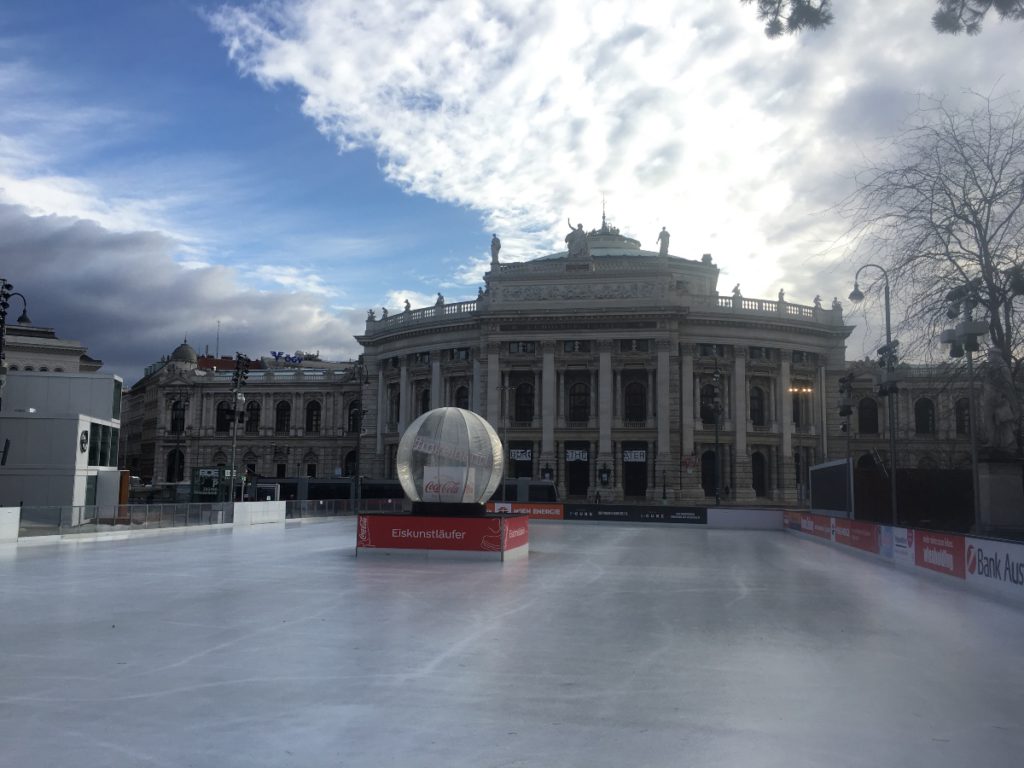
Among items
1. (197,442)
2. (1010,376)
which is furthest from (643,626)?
(197,442)

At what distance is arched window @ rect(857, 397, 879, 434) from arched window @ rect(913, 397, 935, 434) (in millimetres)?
3418

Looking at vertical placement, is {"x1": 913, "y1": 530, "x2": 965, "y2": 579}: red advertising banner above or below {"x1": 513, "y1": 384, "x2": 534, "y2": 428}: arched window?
below

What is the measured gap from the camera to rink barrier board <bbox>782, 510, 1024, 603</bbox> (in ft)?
59.5

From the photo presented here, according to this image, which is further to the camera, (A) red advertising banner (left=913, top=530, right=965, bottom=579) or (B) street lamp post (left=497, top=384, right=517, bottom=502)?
(B) street lamp post (left=497, top=384, right=517, bottom=502)

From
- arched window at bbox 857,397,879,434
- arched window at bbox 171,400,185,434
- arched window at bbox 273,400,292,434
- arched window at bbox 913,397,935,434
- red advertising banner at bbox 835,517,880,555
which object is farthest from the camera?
arched window at bbox 273,400,292,434

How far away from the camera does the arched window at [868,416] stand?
7700cm

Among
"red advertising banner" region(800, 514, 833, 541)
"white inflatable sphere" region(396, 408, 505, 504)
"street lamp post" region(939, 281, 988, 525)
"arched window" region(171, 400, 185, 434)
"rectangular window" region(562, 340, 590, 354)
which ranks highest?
"rectangular window" region(562, 340, 590, 354)

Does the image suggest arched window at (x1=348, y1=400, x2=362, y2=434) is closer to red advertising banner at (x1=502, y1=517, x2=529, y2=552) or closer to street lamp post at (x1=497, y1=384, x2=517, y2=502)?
street lamp post at (x1=497, y1=384, x2=517, y2=502)

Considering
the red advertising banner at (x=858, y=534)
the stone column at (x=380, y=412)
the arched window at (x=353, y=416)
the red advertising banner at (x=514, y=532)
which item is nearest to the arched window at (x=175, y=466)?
the arched window at (x=353, y=416)

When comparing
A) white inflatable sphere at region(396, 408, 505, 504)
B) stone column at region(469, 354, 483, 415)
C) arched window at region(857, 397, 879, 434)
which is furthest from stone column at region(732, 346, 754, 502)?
white inflatable sphere at region(396, 408, 505, 504)

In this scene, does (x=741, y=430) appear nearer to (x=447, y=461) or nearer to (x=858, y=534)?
(x=858, y=534)

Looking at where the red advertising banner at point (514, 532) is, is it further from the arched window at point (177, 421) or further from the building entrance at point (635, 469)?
the arched window at point (177, 421)

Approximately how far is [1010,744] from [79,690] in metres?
9.13

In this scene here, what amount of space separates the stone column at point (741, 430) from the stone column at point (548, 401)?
15.1 metres
